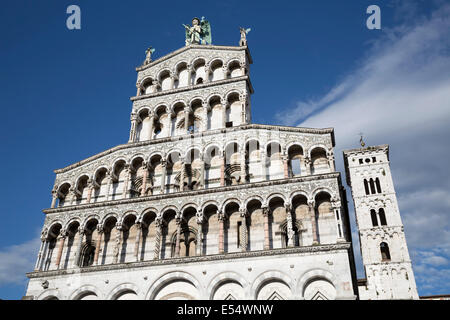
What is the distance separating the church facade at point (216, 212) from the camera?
22469mm

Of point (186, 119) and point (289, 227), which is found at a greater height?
point (186, 119)

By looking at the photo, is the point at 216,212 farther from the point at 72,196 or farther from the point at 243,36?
the point at 243,36

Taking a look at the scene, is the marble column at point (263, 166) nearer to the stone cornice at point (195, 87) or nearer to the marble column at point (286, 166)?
the marble column at point (286, 166)

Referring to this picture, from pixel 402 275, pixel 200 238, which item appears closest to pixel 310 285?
pixel 200 238

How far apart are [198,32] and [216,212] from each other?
58.6ft

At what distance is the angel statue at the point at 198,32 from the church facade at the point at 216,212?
365 cm

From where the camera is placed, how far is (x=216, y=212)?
1004 inches

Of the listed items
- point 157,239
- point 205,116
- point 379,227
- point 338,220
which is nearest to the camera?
point 338,220

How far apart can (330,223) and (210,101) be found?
42.0ft

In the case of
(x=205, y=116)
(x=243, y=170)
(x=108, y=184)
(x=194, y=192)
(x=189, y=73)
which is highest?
(x=189, y=73)

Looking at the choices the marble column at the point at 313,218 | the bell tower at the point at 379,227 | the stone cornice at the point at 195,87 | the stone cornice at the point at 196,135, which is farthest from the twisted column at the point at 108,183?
the bell tower at the point at 379,227

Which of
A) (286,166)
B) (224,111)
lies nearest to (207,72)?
(224,111)

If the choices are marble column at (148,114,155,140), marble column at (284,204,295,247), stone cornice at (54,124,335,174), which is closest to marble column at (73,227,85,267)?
stone cornice at (54,124,335,174)

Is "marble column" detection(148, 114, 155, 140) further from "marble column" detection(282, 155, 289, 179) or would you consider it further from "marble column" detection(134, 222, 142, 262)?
"marble column" detection(282, 155, 289, 179)
